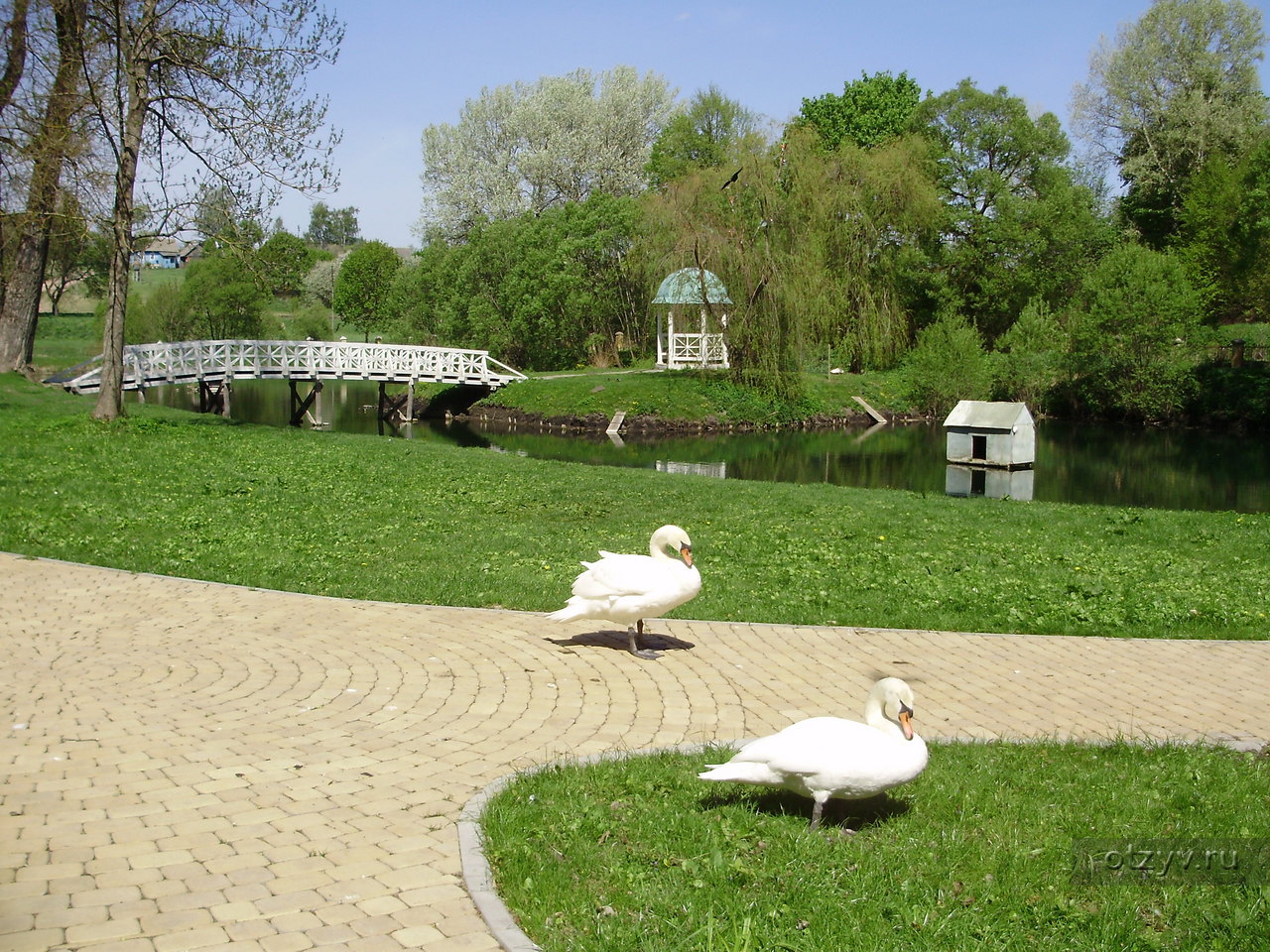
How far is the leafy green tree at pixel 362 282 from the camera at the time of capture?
3413 inches

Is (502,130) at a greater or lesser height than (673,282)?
greater

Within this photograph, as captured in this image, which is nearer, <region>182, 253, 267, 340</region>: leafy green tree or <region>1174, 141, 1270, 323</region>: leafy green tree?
<region>1174, 141, 1270, 323</region>: leafy green tree

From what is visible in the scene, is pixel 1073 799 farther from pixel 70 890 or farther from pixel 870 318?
pixel 870 318

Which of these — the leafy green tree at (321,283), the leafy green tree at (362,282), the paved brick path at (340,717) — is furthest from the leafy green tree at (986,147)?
the leafy green tree at (321,283)

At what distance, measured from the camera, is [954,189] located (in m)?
51.8

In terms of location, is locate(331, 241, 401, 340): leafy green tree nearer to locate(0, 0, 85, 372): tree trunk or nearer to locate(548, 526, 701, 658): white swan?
locate(0, 0, 85, 372): tree trunk

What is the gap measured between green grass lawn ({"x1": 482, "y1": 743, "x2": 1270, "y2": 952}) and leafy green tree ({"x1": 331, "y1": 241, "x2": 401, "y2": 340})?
83346 mm

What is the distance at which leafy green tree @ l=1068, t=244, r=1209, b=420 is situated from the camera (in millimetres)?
42562

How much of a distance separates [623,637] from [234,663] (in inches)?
123

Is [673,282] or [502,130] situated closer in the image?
[673,282]

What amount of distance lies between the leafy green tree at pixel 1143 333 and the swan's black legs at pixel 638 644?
39038 mm

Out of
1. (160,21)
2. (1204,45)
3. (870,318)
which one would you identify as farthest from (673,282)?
(1204,45)

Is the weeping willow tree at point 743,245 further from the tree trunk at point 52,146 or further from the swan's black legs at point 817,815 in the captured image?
the swan's black legs at point 817,815

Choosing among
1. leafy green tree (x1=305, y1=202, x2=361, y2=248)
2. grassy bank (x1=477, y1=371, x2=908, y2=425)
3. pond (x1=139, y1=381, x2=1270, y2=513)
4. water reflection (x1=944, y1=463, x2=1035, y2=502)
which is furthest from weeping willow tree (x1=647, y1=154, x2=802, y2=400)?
leafy green tree (x1=305, y1=202, x2=361, y2=248)
